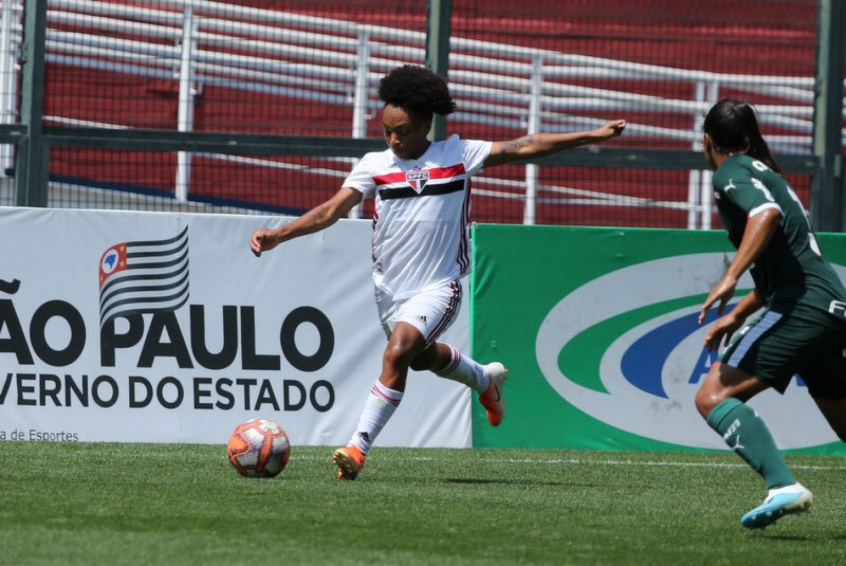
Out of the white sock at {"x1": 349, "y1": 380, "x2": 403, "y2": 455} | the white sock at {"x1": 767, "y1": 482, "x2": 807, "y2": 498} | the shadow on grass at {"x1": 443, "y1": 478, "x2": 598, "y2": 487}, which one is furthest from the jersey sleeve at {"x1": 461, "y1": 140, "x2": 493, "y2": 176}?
the white sock at {"x1": 767, "y1": 482, "x2": 807, "y2": 498}

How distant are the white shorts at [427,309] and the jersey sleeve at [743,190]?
2.04 meters

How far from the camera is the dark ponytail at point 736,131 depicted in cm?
580

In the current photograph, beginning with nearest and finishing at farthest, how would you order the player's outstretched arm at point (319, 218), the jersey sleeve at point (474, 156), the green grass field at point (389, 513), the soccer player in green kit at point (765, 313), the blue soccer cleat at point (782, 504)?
the green grass field at point (389, 513), the blue soccer cleat at point (782, 504), the soccer player in green kit at point (765, 313), the player's outstretched arm at point (319, 218), the jersey sleeve at point (474, 156)

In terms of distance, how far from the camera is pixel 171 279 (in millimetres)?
9336

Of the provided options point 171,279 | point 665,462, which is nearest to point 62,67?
point 171,279

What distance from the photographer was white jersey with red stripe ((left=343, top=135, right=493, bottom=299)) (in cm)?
746

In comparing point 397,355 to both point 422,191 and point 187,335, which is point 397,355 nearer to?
point 422,191

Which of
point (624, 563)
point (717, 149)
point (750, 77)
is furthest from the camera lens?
point (750, 77)

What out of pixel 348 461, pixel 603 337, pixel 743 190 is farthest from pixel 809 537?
pixel 603 337

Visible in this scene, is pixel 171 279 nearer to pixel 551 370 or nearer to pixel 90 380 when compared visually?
pixel 90 380

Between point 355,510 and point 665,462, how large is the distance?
12.1 feet

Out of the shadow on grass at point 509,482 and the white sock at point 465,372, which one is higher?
the white sock at point 465,372

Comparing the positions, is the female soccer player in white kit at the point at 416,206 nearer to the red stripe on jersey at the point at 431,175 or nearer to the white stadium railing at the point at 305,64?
the red stripe on jersey at the point at 431,175

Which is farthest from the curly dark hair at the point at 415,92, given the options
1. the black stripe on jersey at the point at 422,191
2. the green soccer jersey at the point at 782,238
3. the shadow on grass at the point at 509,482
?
the green soccer jersey at the point at 782,238
